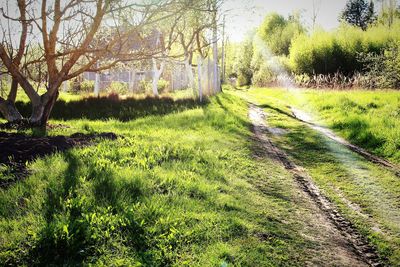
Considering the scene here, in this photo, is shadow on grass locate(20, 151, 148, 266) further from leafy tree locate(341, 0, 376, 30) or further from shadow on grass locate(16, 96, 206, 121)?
leafy tree locate(341, 0, 376, 30)

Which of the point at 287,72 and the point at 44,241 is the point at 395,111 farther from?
the point at 287,72

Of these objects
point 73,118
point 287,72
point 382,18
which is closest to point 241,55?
point 287,72

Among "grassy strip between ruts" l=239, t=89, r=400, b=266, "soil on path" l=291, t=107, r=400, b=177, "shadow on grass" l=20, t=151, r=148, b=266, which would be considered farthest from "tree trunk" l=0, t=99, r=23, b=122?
"soil on path" l=291, t=107, r=400, b=177

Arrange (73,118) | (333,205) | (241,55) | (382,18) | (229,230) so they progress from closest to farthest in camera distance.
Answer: (229,230)
(333,205)
(73,118)
(241,55)
(382,18)

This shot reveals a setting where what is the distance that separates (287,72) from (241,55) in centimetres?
1817

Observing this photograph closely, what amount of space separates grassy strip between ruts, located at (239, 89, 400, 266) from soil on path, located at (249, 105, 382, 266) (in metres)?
0.14

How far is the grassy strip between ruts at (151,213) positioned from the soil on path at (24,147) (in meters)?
0.25

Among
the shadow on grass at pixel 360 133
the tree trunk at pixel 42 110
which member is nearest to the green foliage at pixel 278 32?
the shadow on grass at pixel 360 133

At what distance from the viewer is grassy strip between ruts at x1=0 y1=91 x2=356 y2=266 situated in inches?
134

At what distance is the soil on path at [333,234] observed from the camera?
3.94 m

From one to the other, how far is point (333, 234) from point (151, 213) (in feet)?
7.97

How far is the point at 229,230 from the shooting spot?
13.8 ft

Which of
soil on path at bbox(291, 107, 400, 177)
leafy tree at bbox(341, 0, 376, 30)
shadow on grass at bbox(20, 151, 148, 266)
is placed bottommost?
soil on path at bbox(291, 107, 400, 177)

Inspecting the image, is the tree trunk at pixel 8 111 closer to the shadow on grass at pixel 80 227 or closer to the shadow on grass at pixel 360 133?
the shadow on grass at pixel 80 227
